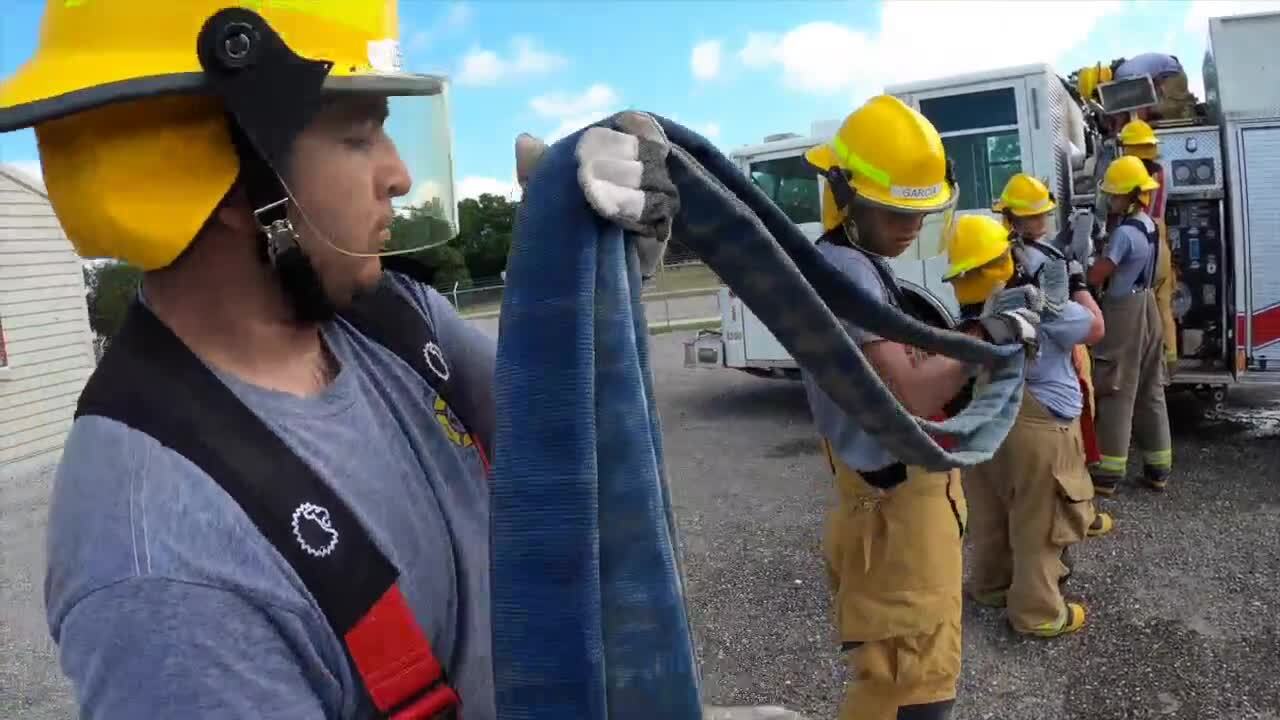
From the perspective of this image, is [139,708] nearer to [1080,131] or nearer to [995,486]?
[995,486]

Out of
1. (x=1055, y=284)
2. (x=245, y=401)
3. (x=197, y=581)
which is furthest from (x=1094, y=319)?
(x=197, y=581)

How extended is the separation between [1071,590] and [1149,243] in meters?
2.66

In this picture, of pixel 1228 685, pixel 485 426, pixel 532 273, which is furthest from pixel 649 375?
pixel 1228 685

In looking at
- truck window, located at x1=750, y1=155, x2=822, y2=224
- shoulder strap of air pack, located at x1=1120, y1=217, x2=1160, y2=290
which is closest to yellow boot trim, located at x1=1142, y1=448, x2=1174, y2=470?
shoulder strap of air pack, located at x1=1120, y1=217, x2=1160, y2=290

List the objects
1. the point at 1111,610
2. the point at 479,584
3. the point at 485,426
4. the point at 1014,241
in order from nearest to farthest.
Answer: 1. the point at 479,584
2. the point at 485,426
3. the point at 1111,610
4. the point at 1014,241

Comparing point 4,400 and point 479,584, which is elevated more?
point 479,584

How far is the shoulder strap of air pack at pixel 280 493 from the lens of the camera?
0.91 m

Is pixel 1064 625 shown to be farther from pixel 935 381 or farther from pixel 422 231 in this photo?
pixel 422 231

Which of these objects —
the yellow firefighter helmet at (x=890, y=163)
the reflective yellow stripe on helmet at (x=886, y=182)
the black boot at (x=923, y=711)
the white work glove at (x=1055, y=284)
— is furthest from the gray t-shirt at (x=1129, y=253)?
the black boot at (x=923, y=711)

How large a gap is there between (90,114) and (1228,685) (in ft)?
14.6

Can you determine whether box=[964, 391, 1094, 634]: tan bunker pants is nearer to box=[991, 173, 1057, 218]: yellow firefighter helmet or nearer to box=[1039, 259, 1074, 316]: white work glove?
box=[1039, 259, 1074, 316]: white work glove

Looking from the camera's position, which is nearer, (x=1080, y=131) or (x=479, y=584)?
(x=479, y=584)

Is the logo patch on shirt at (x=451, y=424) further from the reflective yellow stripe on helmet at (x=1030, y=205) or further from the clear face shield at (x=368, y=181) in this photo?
the reflective yellow stripe on helmet at (x=1030, y=205)

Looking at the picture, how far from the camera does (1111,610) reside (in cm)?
455
